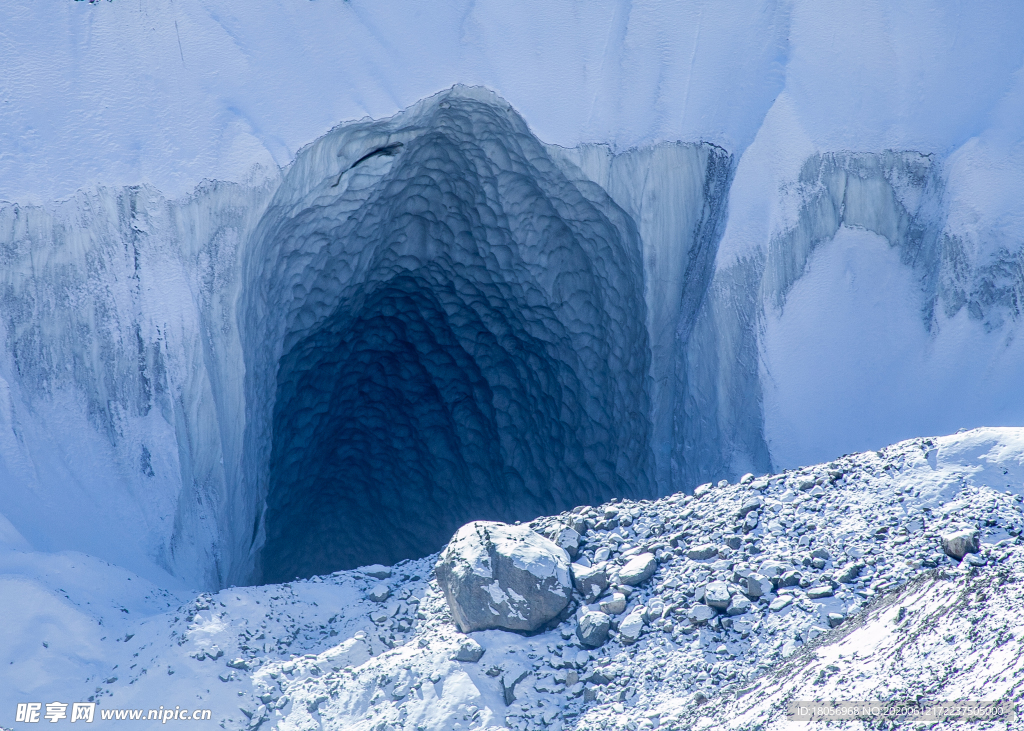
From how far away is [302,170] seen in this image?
18.0 feet

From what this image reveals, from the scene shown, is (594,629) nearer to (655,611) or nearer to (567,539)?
(655,611)

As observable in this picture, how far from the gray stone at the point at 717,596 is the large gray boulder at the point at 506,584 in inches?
22.6

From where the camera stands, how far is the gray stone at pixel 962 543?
11.3ft

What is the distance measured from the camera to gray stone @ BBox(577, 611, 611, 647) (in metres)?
3.61

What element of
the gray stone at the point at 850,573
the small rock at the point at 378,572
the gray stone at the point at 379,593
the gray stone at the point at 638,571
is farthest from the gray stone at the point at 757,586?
the small rock at the point at 378,572

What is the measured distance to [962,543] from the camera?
343 centimetres

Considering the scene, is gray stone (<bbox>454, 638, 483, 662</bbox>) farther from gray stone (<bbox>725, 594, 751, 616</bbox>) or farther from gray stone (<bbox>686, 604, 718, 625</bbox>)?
gray stone (<bbox>725, 594, 751, 616</bbox>)

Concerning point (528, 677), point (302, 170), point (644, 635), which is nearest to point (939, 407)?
point (644, 635)

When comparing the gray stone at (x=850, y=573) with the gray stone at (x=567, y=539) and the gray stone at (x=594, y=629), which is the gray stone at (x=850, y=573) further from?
the gray stone at (x=567, y=539)

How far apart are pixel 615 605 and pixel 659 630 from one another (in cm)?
A: 22

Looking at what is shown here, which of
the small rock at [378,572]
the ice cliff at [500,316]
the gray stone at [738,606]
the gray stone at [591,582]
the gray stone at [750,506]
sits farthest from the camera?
the ice cliff at [500,316]

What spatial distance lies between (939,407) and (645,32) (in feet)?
9.99

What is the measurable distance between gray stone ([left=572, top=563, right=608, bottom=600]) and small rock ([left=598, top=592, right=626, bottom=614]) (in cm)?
7

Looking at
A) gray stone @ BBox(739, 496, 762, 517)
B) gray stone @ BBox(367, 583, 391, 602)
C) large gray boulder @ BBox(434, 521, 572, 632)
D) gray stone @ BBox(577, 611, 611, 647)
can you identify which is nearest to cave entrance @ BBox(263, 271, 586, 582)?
gray stone @ BBox(367, 583, 391, 602)
